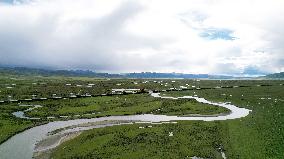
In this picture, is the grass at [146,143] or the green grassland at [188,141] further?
the green grassland at [188,141]

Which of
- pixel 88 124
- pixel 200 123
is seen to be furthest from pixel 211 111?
pixel 88 124

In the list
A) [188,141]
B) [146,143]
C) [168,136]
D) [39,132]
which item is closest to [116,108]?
[39,132]

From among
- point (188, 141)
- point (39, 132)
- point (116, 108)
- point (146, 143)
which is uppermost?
point (116, 108)

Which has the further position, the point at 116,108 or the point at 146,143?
the point at 116,108

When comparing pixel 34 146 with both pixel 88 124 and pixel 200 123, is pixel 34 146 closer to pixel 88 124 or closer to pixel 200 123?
pixel 88 124

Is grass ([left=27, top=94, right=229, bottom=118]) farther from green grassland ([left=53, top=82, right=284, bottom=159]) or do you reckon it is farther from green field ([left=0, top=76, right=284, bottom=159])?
green grassland ([left=53, top=82, right=284, bottom=159])

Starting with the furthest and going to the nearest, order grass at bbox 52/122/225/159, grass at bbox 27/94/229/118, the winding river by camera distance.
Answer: grass at bbox 27/94/229/118 → the winding river → grass at bbox 52/122/225/159

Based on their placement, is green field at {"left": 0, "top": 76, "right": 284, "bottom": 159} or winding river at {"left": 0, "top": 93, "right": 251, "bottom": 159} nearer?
green field at {"left": 0, "top": 76, "right": 284, "bottom": 159}

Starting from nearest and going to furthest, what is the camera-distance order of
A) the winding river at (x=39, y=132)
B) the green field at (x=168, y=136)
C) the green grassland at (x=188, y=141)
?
the green grassland at (x=188, y=141) < the green field at (x=168, y=136) < the winding river at (x=39, y=132)

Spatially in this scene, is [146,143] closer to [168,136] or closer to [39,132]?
[168,136]

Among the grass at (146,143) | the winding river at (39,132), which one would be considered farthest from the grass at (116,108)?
the grass at (146,143)

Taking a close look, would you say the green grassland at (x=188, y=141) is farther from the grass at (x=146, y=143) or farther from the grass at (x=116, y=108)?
the grass at (x=116, y=108)

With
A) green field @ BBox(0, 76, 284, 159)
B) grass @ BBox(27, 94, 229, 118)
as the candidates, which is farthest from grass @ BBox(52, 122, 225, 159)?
grass @ BBox(27, 94, 229, 118)
